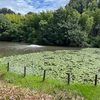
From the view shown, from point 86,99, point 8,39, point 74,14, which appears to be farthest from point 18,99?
point 8,39

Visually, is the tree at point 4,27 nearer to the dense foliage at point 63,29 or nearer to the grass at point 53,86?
the dense foliage at point 63,29

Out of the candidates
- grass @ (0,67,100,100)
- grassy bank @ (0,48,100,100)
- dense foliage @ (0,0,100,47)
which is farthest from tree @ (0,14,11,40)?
grass @ (0,67,100,100)

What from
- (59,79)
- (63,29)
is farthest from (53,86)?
(63,29)

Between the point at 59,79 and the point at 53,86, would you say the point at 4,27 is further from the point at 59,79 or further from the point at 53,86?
the point at 53,86

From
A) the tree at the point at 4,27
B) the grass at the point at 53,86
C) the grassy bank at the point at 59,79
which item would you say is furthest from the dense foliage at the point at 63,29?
the grass at the point at 53,86

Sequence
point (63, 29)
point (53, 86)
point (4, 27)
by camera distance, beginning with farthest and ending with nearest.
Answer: point (4, 27), point (63, 29), point (53, 86)

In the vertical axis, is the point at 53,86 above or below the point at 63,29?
below

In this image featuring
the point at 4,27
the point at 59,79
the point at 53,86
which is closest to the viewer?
the point at 53,86

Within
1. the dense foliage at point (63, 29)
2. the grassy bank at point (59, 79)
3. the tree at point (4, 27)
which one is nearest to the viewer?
the grassy bank at point (59, 79)

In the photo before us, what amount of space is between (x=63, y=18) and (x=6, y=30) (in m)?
21.3

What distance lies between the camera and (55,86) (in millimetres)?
17094

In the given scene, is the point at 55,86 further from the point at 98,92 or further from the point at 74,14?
the point at 74,14

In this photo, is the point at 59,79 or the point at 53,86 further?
the point at 59,79

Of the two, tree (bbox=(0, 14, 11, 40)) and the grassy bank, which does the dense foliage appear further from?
the grassy bank
